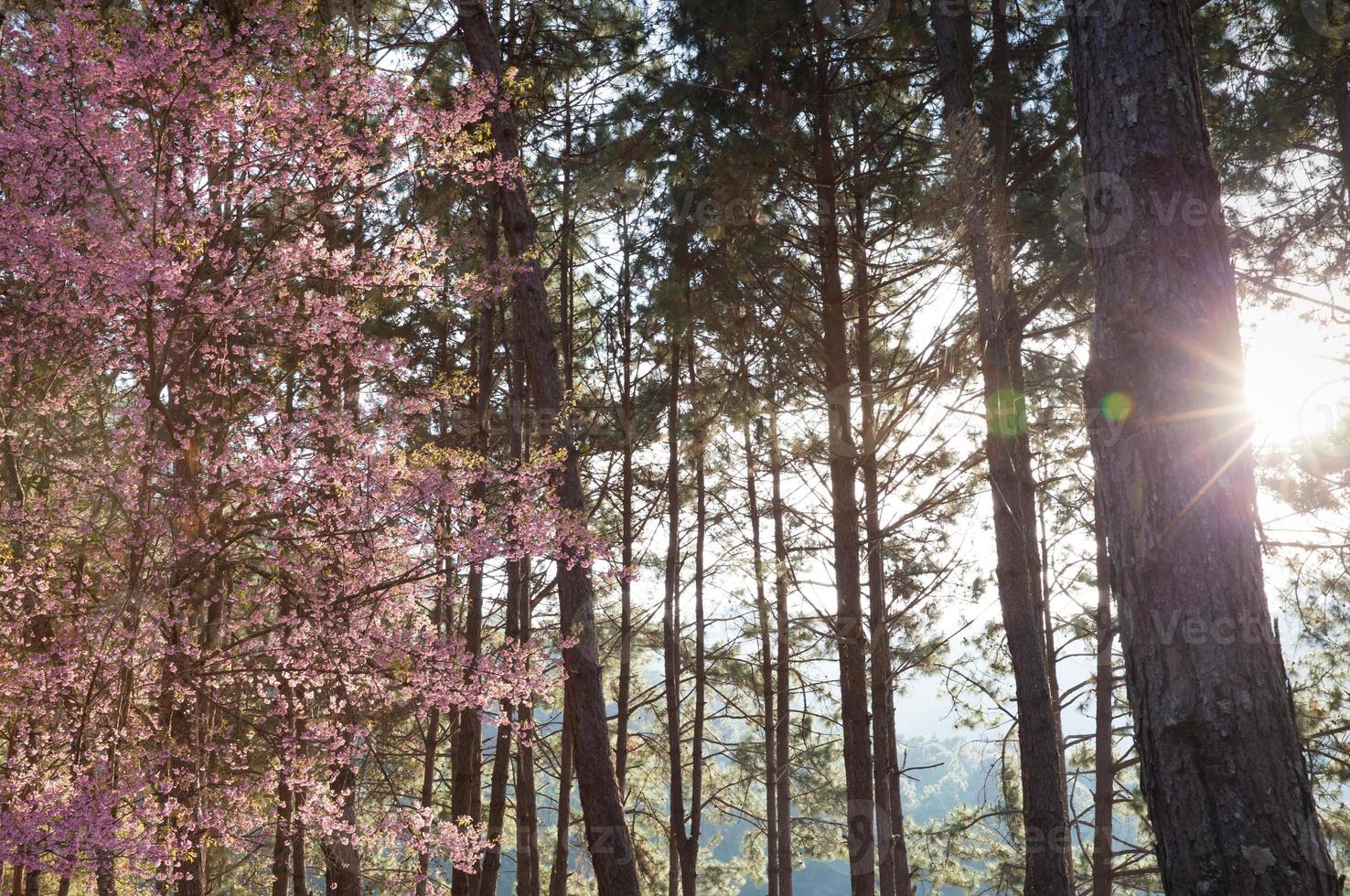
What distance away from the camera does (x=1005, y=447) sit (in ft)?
22.6

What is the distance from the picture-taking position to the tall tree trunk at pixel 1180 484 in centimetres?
276

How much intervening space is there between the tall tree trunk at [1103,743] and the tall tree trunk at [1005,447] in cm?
548

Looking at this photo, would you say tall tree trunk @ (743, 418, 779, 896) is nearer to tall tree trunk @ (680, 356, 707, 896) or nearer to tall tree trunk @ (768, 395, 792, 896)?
tall tree trunk @ (768, 395, 792, 896)

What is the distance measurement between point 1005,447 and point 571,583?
3489mm

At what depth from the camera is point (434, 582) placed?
748 centimetres

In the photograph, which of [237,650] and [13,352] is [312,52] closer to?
[13,352]

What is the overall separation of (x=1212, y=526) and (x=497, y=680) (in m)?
4.85

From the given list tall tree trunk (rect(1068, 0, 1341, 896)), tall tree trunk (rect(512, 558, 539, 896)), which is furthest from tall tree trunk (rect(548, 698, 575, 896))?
tall tree trunk (rect(1068, 0, 1341, 896))

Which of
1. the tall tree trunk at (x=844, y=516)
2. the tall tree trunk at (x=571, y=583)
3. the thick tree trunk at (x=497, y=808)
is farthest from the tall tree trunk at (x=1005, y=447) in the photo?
the thick tree trunk at (x=497, y=808)

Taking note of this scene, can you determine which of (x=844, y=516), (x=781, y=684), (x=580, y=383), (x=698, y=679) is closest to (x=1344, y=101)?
(x=844, y=516)

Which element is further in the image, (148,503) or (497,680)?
(497,680)

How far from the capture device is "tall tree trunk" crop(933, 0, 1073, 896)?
20.6ft

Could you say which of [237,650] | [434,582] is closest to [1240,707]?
[237,650]

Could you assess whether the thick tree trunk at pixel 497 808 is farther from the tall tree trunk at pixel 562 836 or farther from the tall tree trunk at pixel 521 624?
the tall tree trunk at pixel 562 836
